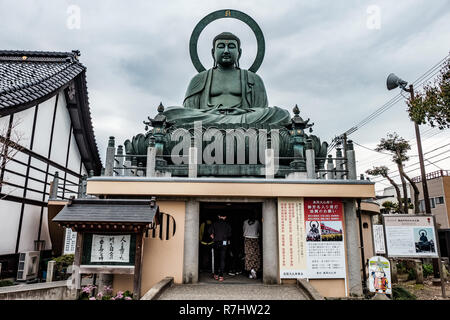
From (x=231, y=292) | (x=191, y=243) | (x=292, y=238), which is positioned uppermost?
(x=292, y=238)

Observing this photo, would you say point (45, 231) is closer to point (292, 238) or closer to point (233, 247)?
point (233, 247)

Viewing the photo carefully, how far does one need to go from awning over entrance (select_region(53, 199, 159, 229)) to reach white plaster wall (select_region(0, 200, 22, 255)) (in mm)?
3684

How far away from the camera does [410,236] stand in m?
6.33

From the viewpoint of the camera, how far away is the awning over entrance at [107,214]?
17.2ft

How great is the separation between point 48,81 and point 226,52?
18.8 ft

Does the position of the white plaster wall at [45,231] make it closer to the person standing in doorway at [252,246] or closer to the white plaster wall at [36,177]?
the white plaster wall at [36,177]

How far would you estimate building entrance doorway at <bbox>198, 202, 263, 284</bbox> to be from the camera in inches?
277

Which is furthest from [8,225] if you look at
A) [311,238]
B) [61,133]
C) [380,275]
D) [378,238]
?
[378,238]

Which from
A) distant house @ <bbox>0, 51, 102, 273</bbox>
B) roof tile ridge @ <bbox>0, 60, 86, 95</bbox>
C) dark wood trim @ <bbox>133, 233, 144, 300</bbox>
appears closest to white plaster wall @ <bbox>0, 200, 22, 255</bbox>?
distant house @ <bbox>0, 51, 102, 273</bbox>

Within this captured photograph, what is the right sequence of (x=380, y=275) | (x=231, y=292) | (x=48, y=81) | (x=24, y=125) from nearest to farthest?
(x=380, y=275), (x=231, y=292), (x=24, y=125), (x=48, y=81)

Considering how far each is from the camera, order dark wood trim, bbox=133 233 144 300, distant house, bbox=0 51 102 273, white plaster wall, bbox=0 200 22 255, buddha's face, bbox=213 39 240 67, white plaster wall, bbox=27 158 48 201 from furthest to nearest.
→ 1. buddha's face, bbox=213 39 240 67
2. white plaster wall, bbox=27 158 48 201
3. distant house, bbox=0 51 102 273
4. white plaster wall, bbox=0 200 22 255
5. dark wood trim, bbox=133 233 144 300

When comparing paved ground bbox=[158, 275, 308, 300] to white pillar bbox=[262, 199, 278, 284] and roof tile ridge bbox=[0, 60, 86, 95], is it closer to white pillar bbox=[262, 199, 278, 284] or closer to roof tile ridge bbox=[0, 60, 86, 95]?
white pillar bbox=[262, 199, 278, 284]

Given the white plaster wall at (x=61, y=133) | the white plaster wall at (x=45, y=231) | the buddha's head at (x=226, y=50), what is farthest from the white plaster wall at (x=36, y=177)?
the buddha's head at (x=226, y=50)

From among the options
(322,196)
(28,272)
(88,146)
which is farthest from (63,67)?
(322,196)
